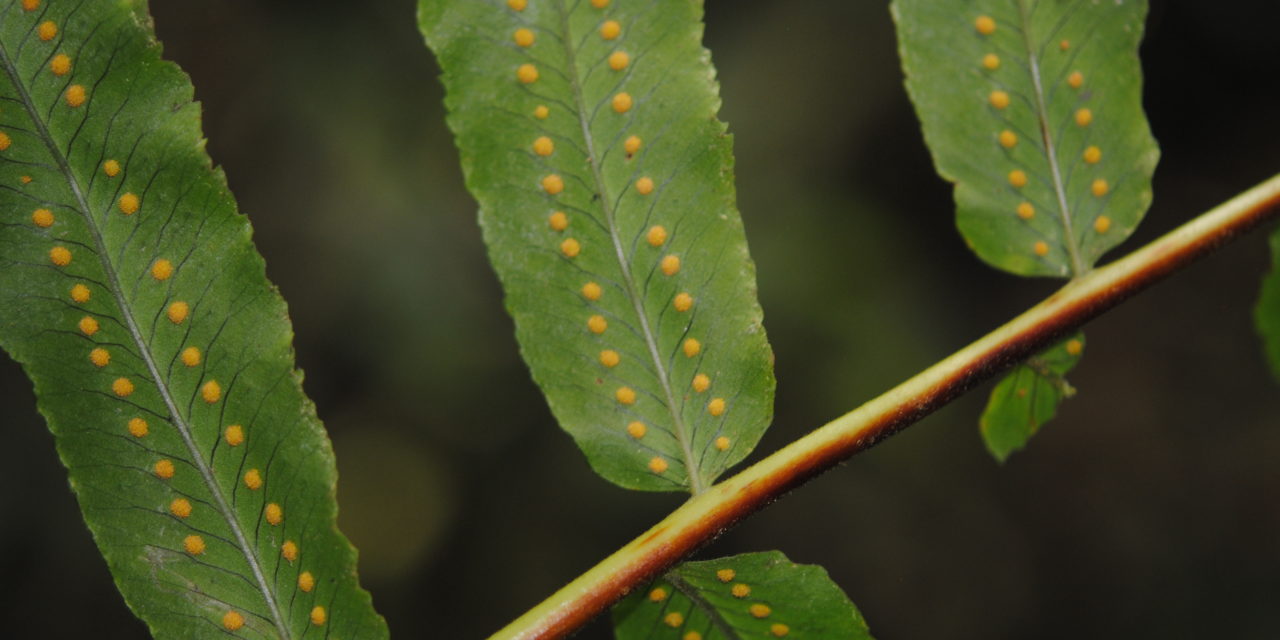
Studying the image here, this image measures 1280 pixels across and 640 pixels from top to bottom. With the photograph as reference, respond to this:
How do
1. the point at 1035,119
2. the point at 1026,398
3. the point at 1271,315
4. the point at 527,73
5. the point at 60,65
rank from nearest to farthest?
the point at 60,65 → the point at 527,73 → the point at 1035,119 → the point at 1026,398 → the point at 1271,315

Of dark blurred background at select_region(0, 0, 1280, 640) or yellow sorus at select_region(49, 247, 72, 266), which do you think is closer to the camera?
yellow sorus at select_region(49, 247, 72, 266)

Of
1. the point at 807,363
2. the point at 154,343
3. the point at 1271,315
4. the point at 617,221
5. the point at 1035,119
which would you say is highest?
the point at 1035,119

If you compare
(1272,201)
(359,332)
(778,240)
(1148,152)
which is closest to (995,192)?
(1148,152)

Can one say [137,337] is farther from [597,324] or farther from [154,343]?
[597,324]

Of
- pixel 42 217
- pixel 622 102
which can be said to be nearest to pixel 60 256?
pixel 42 217

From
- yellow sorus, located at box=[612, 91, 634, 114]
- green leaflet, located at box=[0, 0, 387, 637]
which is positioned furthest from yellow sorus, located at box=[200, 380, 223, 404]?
yellow sorus, located at box=[612, 91, 634, 114]

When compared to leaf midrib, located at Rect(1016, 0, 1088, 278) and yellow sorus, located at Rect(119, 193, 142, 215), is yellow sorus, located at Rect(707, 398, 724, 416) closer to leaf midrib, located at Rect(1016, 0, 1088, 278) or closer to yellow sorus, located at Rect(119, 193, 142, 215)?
leaf midrib, located at Rect(1016, 0, 1088, 278)

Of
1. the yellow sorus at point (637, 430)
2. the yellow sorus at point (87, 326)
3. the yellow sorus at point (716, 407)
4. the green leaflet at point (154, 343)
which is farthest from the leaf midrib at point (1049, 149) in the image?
the yellow sorus at point (87, 326)
